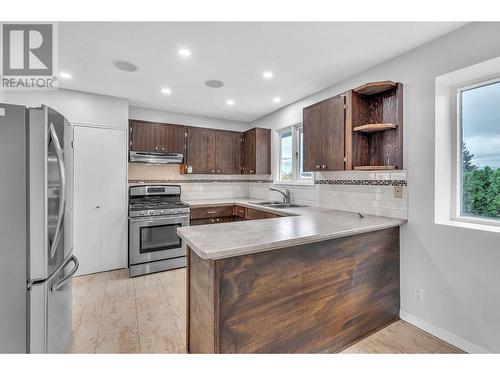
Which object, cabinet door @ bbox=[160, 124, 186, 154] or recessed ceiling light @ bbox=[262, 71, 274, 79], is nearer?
recessed ceiling light @ bbox=[262, 71, 274, 79]

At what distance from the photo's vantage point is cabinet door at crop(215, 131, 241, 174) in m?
4.47

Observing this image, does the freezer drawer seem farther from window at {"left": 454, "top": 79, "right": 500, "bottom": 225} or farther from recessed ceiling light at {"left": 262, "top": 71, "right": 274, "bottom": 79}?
window at {"left": 454, "top": 79, "right": 500, "bottom": 225}

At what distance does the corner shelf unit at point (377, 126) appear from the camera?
226 centimetres

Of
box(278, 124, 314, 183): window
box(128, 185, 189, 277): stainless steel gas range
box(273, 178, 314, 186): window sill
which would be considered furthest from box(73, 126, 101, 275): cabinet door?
box(278, 124, 314, 183): window

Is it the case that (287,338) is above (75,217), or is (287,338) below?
below

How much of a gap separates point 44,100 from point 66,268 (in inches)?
103

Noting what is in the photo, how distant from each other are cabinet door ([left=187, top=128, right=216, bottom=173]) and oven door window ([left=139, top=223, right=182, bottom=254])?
119 cm

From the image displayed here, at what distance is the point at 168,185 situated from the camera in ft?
13.5

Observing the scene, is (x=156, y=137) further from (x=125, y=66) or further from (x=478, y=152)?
(x=478, y=152)

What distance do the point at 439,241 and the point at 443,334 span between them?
78 cm

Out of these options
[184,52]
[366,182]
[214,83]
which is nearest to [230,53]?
[184,52]

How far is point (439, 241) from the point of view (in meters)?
1.99
